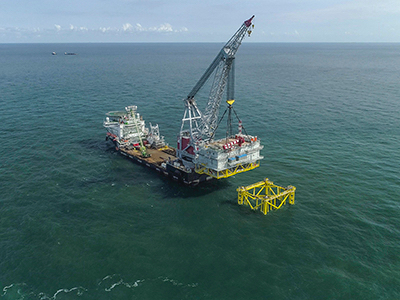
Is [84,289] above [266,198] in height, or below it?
below

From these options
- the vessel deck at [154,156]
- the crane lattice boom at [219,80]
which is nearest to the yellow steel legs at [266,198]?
the crane lattice boom at [219,80]

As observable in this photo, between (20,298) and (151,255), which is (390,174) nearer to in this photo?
(151,255)

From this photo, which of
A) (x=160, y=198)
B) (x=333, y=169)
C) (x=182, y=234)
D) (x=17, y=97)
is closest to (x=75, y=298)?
(x=182, y=234)

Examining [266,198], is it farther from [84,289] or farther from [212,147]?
[84,289]

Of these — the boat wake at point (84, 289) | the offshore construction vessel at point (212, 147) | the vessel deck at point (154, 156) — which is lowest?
the boat wake at point (84, 289)

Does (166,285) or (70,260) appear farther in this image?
(70,260)

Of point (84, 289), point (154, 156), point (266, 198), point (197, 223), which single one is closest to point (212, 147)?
point (266, 198)

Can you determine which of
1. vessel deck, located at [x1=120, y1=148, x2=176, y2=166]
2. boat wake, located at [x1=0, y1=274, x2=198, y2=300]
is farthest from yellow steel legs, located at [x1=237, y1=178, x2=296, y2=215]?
vessel deck, located at [x1=120, y1=148, x2=176, y2=166]

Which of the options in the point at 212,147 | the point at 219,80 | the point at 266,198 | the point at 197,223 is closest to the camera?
the point at 197,223

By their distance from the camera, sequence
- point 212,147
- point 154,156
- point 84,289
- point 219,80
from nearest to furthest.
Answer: point 84,289
point 212,147
point 219,80
point 154,156

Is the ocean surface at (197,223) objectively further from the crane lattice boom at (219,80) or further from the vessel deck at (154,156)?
the crane lattice boom at (219,80)

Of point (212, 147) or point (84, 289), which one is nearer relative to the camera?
point (84, 289)
